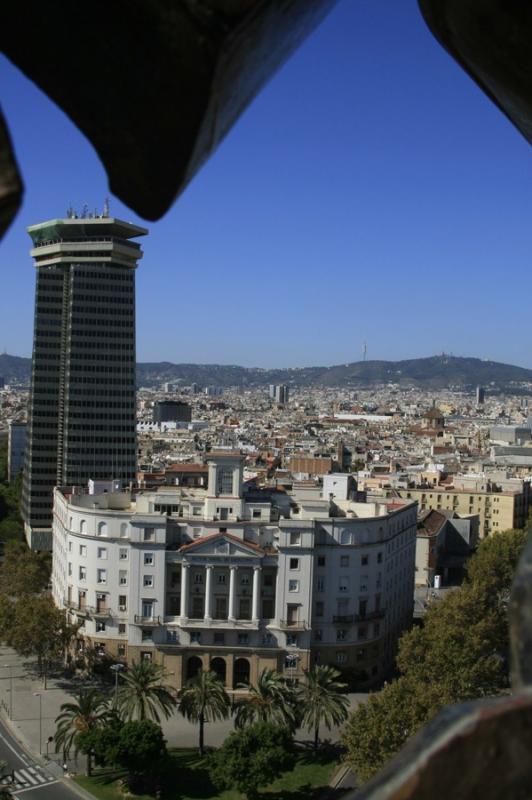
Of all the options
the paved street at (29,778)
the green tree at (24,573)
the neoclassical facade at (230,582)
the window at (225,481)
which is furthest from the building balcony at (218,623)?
the green tree at (24,573)

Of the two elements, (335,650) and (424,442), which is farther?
(424,442)

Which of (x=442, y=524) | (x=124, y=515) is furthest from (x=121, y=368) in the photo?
(x=124, y=515)

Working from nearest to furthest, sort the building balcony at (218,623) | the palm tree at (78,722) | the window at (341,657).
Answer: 1. the palm tree at (78,722)
2. the building balcony at (218,623)
3. the window at (341,657)

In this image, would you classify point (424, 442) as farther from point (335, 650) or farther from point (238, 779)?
point (238, 779)

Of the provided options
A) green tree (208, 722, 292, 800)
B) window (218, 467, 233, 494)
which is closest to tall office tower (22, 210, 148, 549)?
window (218, 467, 233, 494)

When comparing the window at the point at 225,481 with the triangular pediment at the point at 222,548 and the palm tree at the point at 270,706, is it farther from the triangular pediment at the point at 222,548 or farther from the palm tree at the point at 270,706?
the palm tree at the point at 270,706

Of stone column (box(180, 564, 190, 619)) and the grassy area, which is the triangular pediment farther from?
the grassy area
